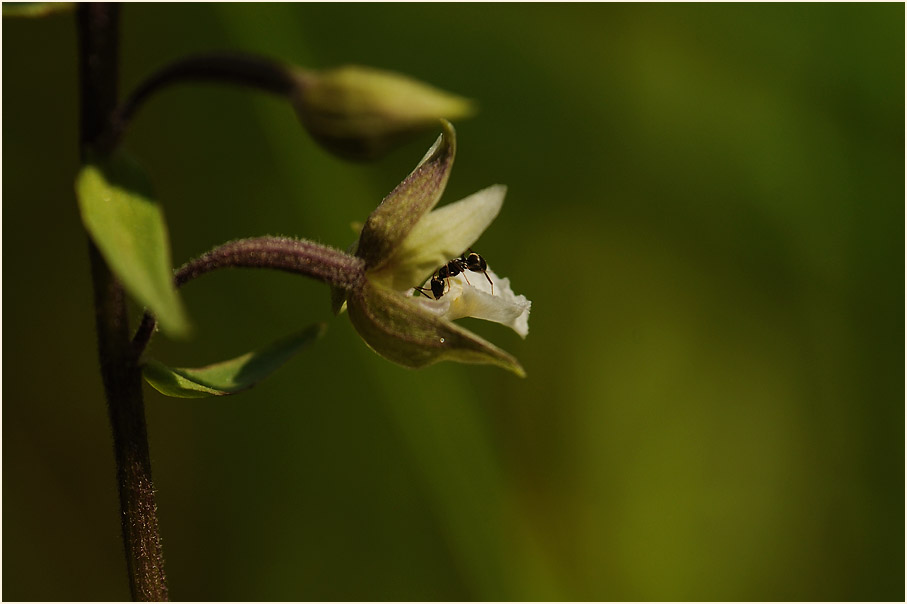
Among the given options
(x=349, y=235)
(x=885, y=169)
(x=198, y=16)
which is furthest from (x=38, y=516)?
(x=885, y=169)

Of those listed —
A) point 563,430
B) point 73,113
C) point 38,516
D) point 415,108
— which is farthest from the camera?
point 563,430

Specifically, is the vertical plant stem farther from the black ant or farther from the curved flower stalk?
the black ant

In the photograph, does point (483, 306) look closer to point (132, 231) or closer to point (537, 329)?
point (132, 231)

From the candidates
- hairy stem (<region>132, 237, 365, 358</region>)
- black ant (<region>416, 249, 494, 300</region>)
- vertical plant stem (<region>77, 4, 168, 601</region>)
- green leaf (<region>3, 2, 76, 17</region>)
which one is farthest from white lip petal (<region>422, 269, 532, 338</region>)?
green leaf (<region>3, 2, 76, 17</region>)

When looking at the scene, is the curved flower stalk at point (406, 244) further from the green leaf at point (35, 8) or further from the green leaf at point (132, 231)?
the green leaf at point (35, 8)

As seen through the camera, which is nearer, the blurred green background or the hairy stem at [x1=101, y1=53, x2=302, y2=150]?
the hairy stem at [x1=101, y1=53, x2=302, y2=150]

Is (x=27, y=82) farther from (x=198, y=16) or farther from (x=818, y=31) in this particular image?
(x=818, y=31)
